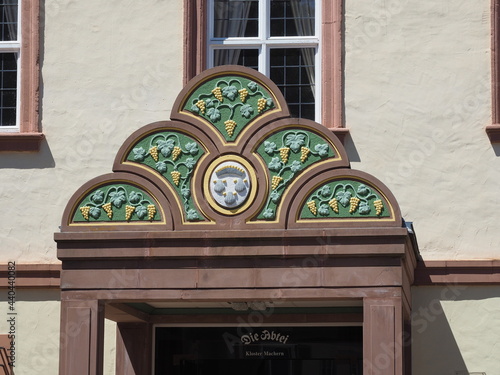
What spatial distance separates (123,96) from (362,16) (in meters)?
3.02

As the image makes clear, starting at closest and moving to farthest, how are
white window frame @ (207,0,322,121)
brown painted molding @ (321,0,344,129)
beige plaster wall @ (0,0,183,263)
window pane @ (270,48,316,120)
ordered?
brown painted molding @ (321,0,344,129) < beige plaster wall @ (0,0,183,263) < window pane @ (270,48,316,120) < white window frame @ (207,0,322,121)

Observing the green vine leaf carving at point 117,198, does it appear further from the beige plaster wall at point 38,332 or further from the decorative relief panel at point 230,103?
the beige plaster wall at point 38,332

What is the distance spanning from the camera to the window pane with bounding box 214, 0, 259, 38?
639 inches

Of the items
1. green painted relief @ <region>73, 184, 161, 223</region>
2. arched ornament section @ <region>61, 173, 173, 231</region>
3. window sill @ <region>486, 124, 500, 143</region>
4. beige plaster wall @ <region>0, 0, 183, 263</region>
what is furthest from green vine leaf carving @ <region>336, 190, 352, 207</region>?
beige plaster wall @ <region>0, 0, 183, 263</region>

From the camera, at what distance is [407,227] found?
1348cm

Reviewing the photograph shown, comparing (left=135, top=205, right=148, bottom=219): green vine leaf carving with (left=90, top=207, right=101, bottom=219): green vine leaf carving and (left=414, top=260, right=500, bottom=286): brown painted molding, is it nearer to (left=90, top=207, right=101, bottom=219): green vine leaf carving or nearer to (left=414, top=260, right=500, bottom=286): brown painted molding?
(left=90, top=207, right=101, bottom=219): green vine leaf carving

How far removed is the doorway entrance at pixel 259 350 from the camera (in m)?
15.3

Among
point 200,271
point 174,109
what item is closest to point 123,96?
point 174,109

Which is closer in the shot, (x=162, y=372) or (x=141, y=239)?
(x=141, y=239)

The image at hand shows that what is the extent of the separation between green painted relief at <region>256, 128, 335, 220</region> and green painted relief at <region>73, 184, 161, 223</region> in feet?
3.68

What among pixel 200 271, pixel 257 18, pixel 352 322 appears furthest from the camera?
pixel 257 18

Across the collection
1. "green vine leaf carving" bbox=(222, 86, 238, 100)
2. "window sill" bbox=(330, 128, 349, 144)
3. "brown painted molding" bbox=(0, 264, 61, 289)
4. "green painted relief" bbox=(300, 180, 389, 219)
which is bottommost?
"brown painted molding" bbox=(0, 264, 61, 289)

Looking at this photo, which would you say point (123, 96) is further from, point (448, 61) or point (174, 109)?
point (448, 61)

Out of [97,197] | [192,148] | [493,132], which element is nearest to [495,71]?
[493,132]
